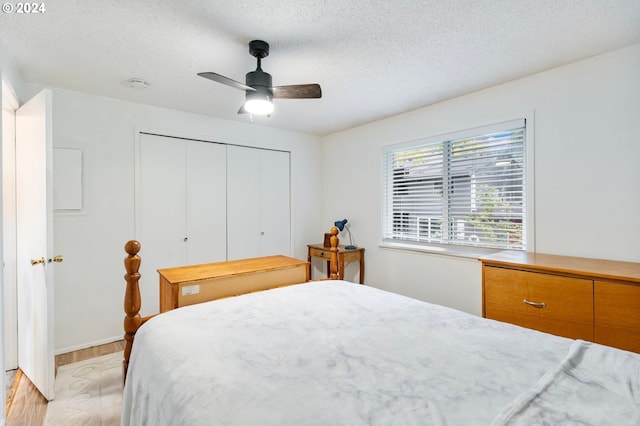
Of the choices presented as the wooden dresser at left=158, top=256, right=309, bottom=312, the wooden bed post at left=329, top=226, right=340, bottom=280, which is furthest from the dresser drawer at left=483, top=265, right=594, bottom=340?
the wooden dresser at left=158, top=256, right=309, bottom=312

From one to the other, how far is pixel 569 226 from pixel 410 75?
167 cm

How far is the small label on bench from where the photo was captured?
195cm

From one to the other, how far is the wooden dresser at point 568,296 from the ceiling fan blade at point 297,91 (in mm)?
1680

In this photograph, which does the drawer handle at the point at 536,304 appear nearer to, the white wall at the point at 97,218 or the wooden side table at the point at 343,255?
the wooden side table at the point at 343,255

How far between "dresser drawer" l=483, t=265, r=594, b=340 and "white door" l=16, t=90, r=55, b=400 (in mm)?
3031

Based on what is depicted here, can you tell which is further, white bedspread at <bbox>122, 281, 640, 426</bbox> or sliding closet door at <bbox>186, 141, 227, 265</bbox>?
sliding closet door at <bbox>186, 141, 227, 265</bbox>

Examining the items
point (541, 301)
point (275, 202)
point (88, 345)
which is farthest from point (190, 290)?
point (275, 202)

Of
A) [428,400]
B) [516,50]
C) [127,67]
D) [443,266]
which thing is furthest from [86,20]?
[443,266]

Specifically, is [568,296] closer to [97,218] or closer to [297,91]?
[297,91]

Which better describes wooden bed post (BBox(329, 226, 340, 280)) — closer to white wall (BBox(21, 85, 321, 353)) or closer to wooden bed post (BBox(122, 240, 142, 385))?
wooden bed post (BBox(122, 240, 142, 385))

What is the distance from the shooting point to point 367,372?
103 centimetres

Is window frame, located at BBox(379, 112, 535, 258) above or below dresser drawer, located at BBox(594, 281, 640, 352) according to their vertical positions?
above

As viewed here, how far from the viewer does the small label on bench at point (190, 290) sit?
195 centimetres

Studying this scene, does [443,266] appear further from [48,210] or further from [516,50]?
[48,210]
